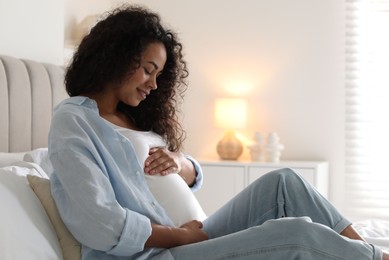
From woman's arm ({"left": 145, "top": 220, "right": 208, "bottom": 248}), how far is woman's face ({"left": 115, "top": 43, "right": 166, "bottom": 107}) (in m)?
0.49

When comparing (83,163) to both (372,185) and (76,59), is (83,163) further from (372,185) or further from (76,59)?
(372,185)

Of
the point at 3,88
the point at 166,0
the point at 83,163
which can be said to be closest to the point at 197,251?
the point at 83,163

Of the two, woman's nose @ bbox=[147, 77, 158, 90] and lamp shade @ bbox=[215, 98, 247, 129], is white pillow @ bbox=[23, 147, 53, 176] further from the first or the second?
lamp shade @ bbox=[215, 98, 247, 129]

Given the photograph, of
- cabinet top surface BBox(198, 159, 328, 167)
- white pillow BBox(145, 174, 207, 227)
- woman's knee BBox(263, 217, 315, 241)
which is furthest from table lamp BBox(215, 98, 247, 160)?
woman's knee BBox(263, 217, 315, 241)

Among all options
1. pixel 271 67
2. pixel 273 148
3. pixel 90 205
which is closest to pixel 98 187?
pixel 90 205

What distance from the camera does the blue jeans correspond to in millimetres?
1987

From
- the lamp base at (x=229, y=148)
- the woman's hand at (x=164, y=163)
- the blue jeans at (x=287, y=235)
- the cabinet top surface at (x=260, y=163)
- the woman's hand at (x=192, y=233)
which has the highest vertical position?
the woman's hand at (x=164, y=163)

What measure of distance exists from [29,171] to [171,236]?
2.13 feet

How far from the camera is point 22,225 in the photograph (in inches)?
82.7

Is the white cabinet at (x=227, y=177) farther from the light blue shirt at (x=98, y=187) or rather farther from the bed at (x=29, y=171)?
the light blue shirt at (x=98, y=187)

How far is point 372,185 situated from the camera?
16.7 feet

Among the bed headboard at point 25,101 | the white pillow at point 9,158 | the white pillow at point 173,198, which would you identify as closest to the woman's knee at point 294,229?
the white pillow at point 173,198

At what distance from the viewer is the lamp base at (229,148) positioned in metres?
5.14

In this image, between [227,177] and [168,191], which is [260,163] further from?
[168,191]
